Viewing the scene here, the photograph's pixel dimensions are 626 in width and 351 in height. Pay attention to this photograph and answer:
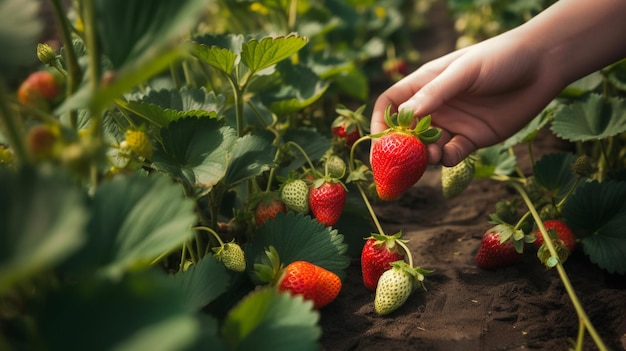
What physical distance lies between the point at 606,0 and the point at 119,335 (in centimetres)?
116

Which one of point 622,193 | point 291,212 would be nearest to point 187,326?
point 291,212

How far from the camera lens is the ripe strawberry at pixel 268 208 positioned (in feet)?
4.03

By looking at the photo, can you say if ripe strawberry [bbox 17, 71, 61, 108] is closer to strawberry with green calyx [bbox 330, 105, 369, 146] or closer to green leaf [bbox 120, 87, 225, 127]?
green leaf [bbox 120, 87, 225, 127]

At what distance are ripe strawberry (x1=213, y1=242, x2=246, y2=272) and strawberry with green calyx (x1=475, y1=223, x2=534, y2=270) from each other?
52cm

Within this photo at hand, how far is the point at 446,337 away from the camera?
3.50ft

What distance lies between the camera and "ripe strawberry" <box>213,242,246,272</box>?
3.53 ft

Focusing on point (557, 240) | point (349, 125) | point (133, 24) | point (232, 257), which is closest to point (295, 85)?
point (349, 125)

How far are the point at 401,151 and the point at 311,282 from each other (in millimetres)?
294

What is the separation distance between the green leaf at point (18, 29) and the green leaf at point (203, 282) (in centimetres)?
43

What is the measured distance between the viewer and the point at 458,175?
136cm

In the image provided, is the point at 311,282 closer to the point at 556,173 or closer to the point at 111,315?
the point at 111,315

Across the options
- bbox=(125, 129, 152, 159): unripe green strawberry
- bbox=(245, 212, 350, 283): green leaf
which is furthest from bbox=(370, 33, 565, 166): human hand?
bbox=(125, 129, 152, 159): unripe green strawberry

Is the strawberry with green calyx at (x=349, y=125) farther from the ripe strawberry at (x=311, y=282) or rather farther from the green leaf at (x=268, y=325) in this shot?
the green leaf at (x=268, y=325)

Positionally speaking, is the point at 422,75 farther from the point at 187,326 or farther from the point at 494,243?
the point at 187,326
